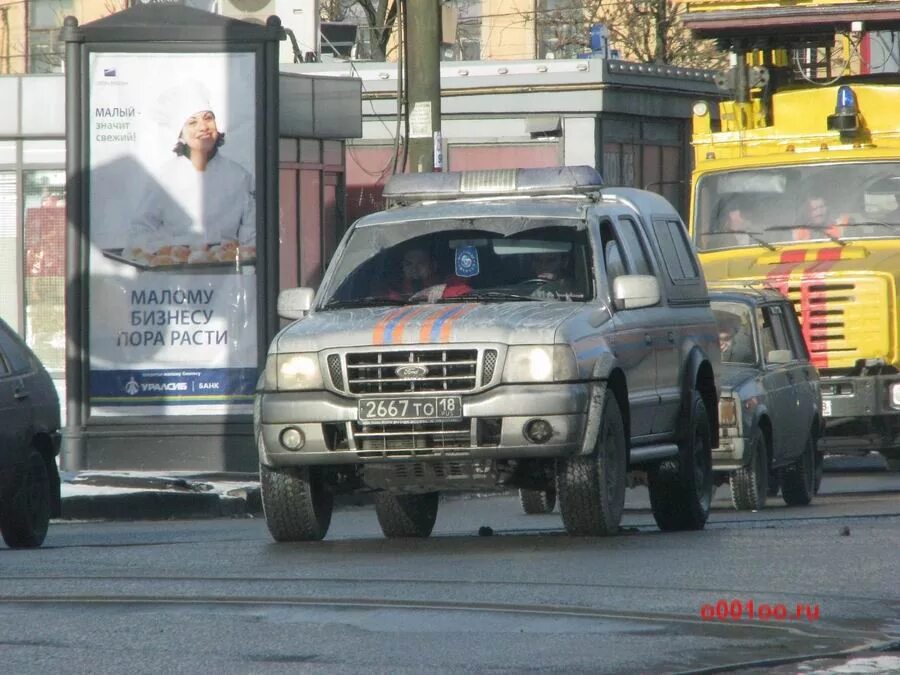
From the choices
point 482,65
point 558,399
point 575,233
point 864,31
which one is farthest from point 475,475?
point 482,65

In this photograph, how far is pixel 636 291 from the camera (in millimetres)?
11961

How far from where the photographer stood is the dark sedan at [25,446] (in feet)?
42.6

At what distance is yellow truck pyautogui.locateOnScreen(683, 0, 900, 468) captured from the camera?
62.9 feet

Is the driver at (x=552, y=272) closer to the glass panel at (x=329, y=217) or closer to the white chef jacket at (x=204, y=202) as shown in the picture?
the white chef jacket at (x=204, y=202)

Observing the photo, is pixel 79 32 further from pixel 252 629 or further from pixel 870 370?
pixel 252 629

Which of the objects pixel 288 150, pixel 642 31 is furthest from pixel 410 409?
pixel 642 31

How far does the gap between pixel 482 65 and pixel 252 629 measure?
2500 centimetres

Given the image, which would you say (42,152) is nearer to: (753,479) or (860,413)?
(860,413)

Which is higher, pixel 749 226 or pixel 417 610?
pixel 749 226

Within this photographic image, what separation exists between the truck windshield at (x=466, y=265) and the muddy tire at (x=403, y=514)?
1318 millimetres

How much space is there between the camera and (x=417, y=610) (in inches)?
327

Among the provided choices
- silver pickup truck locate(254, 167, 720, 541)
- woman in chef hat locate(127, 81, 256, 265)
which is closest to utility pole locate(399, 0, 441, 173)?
woman in chef hat locate(127, 81, 256, 265)

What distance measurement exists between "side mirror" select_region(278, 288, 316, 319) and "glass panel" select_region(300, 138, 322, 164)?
12.5 m

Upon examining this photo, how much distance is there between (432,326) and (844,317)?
346 inches
